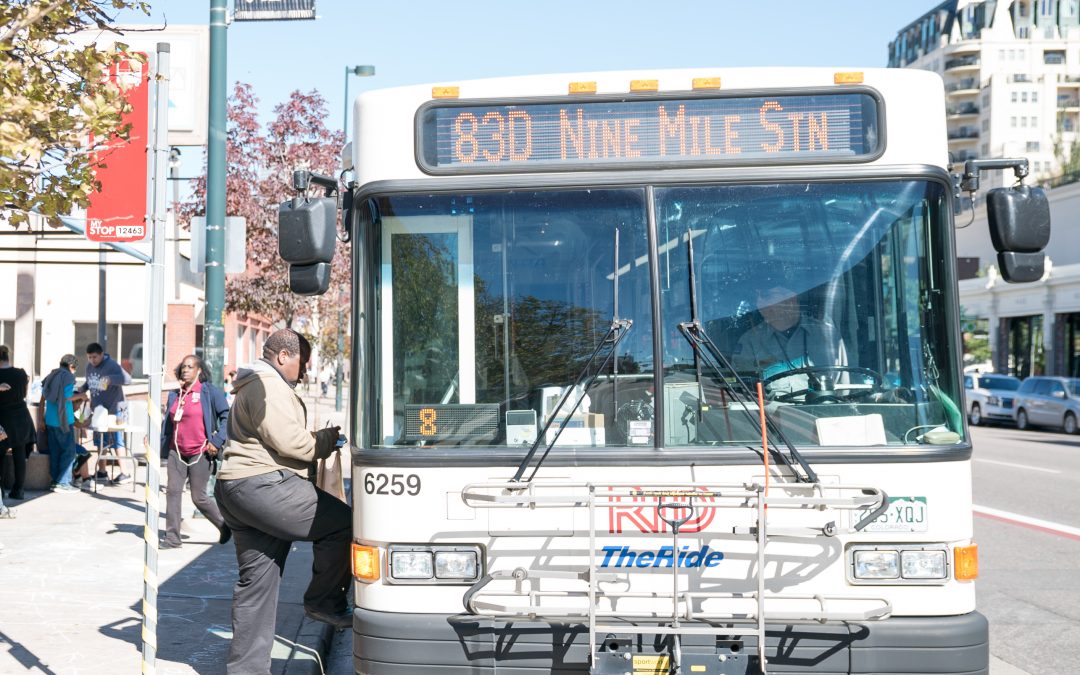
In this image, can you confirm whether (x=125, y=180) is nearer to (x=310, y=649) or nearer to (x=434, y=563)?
(x=310, y=649)

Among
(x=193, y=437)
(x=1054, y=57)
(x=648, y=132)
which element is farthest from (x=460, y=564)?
(x=1054, y=57)

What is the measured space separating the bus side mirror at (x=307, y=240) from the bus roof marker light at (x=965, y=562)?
3.04 meters

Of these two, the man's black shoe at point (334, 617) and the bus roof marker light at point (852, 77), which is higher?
the bus roof marker light at point (852, 77)

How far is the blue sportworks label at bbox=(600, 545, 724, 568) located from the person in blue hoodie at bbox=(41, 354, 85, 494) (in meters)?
10.6

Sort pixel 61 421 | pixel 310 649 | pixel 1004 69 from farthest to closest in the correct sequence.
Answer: pixel 1004 69, pixel 61 421, pixel 310 649

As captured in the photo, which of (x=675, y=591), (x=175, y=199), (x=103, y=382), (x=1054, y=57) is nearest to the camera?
(x=675, y=591)

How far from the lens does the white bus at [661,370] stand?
479 cm

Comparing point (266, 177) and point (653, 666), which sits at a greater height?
point (266, 177)

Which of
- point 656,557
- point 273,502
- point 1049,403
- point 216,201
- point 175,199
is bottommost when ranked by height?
point 1049,403

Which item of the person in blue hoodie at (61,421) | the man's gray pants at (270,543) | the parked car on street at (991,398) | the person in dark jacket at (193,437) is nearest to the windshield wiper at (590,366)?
the man's gray pants at (270,543)

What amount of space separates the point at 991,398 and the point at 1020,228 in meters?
32.1

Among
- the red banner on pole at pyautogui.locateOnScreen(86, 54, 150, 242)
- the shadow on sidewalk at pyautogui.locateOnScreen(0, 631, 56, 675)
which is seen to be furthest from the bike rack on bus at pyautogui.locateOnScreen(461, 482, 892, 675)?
the red banner on pole at pyautogui.locateOnScreen(86, 54, 150, 242)

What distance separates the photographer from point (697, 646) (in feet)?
15.1

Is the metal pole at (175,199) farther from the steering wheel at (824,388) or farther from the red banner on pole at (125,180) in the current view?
the steering wheel at (824,388)
